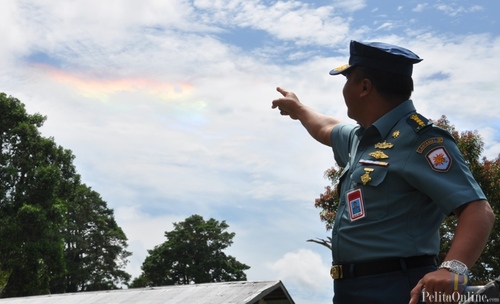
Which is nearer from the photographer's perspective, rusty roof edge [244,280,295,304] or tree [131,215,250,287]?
rusty roof edge [244,280,295,304]

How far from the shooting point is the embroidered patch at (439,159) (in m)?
2.54

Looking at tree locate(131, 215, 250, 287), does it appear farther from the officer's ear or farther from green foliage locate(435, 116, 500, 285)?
the officer's ear

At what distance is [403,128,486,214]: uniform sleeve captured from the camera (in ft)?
8.06

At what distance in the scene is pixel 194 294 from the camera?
485 inches

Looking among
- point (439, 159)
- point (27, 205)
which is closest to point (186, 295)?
point (439, 159)

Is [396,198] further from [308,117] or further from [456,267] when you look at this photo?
[308,117]

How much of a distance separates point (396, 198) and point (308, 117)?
920mm

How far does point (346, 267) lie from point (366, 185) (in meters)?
0.32

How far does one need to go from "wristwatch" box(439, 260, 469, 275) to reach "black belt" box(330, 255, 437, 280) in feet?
0.92

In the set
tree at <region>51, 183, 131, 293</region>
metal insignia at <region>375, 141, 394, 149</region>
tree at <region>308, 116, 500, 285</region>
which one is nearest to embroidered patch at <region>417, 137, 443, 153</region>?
metal insignia at <region>375, 141, 394, 149</region>

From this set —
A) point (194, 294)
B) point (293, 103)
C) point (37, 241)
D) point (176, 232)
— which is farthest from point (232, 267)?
point (293, 103)

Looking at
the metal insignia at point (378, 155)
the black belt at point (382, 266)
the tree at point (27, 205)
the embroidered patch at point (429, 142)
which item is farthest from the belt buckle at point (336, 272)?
the tree at point (27, 205)

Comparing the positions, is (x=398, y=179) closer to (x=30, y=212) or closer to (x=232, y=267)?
(x=30, y=212)

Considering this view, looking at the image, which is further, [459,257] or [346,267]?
[346,267]
